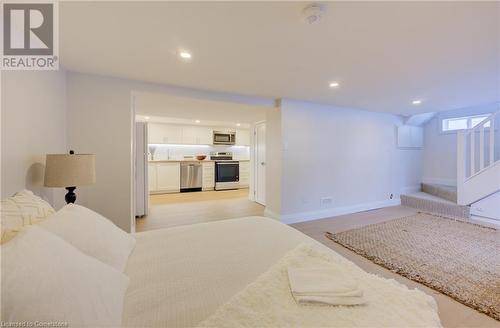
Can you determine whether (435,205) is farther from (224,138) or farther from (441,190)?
(224,138)

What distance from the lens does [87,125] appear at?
254cm

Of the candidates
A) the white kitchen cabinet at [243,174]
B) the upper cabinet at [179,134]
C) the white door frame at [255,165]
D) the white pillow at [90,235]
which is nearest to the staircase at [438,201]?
the white door frame at [255,165]

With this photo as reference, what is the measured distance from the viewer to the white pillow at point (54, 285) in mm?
568

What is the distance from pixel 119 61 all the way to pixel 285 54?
1.75 m

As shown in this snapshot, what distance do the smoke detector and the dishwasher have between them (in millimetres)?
5585

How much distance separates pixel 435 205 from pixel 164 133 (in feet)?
23.5

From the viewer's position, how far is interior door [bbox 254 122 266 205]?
4.88 m

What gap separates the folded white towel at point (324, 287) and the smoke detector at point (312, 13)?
1.54 m

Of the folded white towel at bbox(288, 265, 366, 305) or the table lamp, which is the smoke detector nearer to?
the folded white towel at bbox(288, 265, 366, 305)

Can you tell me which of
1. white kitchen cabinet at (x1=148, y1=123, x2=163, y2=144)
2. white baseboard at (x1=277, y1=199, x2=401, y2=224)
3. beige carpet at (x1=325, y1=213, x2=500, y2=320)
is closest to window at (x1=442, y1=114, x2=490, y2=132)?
white baseboard at (x1=277, y1=199, x2=401, y2=224)

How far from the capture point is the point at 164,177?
6125mm


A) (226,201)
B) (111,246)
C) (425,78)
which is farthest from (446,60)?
(226,201)

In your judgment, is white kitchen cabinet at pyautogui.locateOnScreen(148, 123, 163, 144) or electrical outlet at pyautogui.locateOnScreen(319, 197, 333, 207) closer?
electrical outlet at pyautogui.locateOnScreen(319, 197, 333, 207)

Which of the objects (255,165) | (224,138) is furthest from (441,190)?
(224,138)
